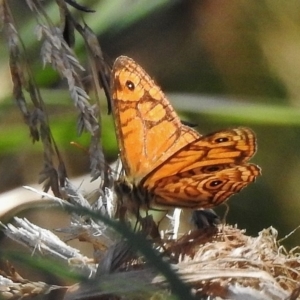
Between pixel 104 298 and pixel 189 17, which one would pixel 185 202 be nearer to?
pixel 104 298

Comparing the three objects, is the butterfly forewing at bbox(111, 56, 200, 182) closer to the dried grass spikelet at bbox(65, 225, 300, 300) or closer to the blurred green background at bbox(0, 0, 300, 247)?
the dried grass spikelet at bbox(65, 225, 300, 300)

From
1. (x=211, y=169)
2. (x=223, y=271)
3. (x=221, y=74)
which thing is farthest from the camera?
(x=221, y=74)

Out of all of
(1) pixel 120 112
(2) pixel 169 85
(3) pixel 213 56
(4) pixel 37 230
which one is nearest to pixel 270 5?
(3) pixel 213 56

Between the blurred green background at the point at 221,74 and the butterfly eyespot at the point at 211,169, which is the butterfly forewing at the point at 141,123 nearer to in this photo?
the butterfly eyespot at the point at 211,169

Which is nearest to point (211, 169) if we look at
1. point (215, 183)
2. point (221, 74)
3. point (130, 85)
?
point (215, 183)

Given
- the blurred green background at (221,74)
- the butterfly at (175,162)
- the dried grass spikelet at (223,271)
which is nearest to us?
the dried grass spikelet at (223,271)

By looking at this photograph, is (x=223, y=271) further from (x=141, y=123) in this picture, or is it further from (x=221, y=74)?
(x=221, y=74)

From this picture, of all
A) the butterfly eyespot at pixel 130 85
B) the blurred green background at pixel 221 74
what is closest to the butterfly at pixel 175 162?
the butterfly eyespot at pixel 130 85
